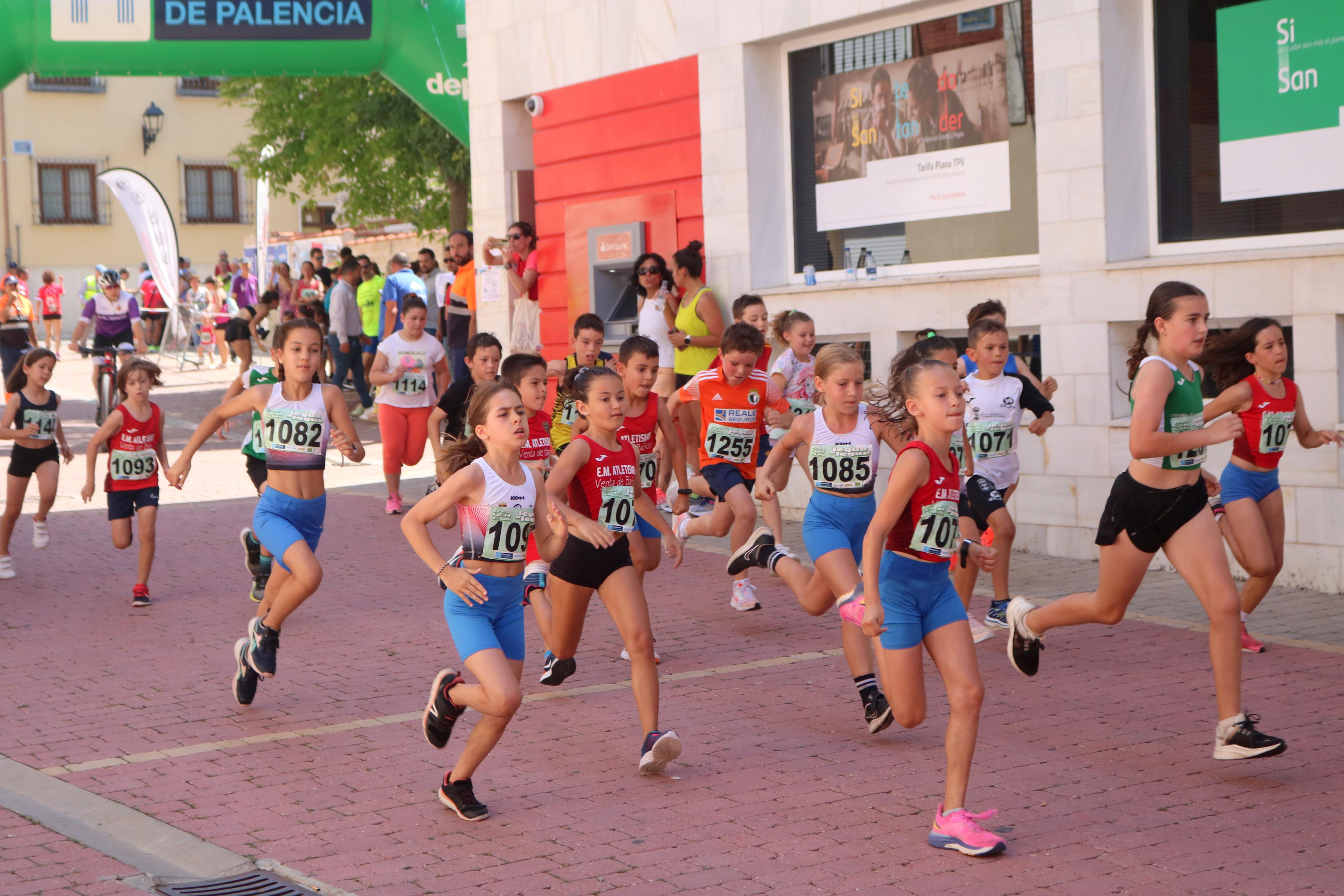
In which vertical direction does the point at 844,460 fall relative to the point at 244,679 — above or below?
above

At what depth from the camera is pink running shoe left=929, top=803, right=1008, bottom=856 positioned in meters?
4.86

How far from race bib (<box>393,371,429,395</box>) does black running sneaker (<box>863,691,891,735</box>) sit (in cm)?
725

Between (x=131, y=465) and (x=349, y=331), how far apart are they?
1155 cm

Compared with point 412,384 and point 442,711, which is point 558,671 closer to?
point 442,711

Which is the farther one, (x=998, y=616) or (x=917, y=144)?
(x=917, y=144)

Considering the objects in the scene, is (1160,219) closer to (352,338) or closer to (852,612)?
(852,612)

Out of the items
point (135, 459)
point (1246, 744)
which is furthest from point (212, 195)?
point (1246, 744)

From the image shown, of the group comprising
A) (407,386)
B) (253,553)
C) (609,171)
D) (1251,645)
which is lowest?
(1251,645)

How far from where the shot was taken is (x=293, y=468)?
25.1 ft

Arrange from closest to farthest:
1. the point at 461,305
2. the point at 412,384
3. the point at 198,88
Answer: the point at 412,384 < the point at 461,305 < the point at 198,88

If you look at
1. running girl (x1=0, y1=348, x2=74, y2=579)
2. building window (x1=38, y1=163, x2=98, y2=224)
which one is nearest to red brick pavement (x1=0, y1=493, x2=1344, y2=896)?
running girl (x1=0, y1=348, x2=74, y2=579)

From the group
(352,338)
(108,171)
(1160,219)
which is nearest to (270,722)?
(1160,219)

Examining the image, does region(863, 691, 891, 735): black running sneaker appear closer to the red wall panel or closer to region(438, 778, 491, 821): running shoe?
region(438, 778, 491, 821): running shoe

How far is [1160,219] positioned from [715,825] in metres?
6.68
